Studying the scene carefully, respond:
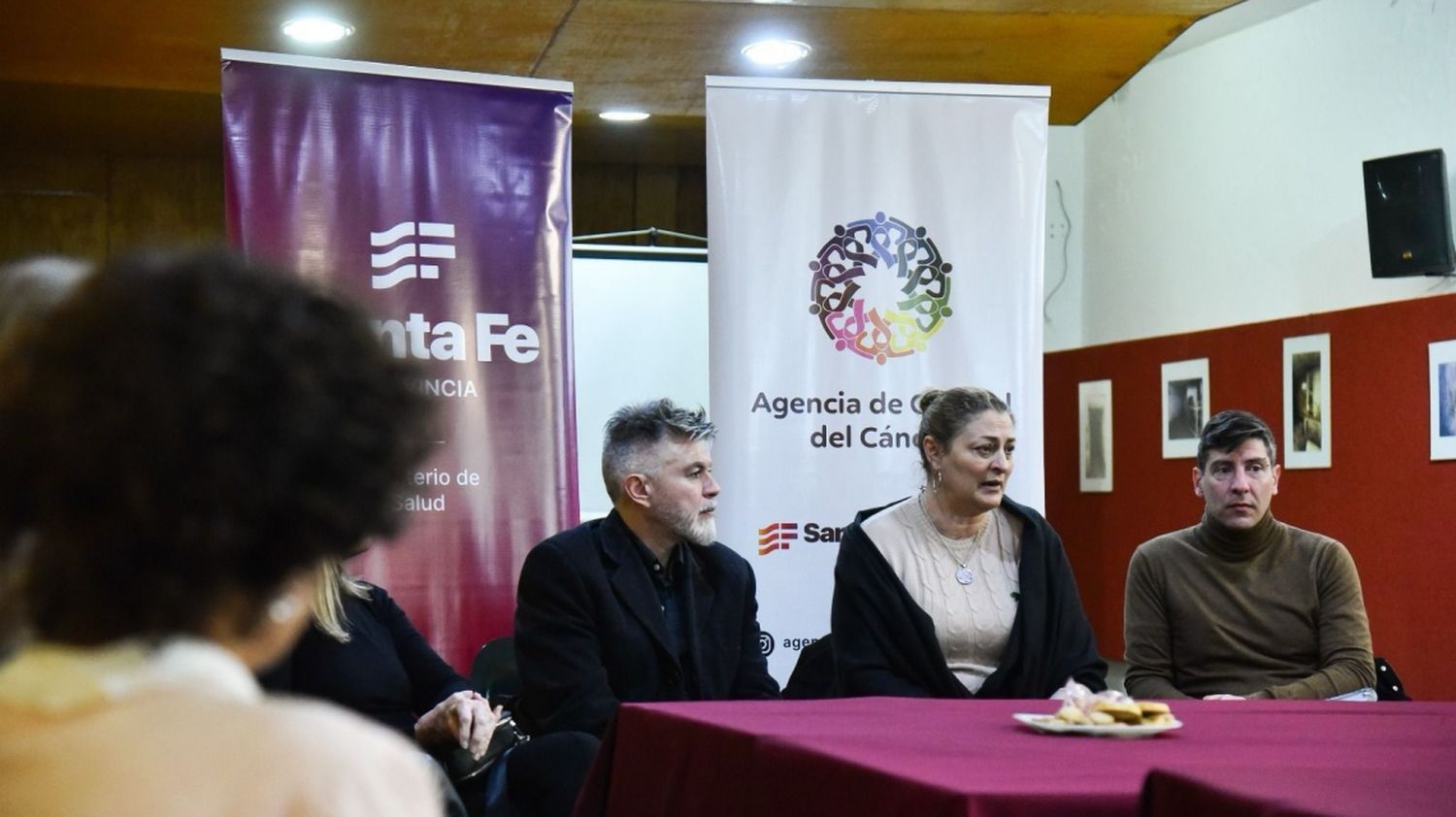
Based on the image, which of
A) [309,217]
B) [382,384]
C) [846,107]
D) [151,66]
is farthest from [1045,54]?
[382,384]

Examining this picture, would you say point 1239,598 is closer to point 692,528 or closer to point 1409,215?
point 692,528

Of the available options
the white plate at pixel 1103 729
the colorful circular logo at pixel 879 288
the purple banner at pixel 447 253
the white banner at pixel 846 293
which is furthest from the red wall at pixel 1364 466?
the white plate at pixel 1103 729

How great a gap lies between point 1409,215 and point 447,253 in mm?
3360

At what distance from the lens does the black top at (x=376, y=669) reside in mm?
3354

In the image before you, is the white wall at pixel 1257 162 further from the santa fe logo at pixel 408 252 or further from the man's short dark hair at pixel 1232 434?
the santa fe logo at pixel 408 252

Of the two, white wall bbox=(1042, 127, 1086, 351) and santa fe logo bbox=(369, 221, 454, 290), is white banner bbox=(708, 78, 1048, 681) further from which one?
white wall bbox=(1042, 127, 1086, 351)

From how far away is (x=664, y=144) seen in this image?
7387 millimetres

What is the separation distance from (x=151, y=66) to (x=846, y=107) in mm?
2262

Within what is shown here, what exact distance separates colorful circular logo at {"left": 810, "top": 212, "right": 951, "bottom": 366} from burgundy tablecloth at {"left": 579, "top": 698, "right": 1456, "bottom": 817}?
6.76ft

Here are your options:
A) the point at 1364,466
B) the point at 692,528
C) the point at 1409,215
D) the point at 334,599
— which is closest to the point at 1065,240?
the point at 1409,215

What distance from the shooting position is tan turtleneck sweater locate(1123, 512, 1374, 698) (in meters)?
4.00

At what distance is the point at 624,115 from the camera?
6496 mm

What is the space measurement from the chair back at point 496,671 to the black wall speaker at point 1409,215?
11.4 feet

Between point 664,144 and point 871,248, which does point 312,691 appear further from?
point 664,144
